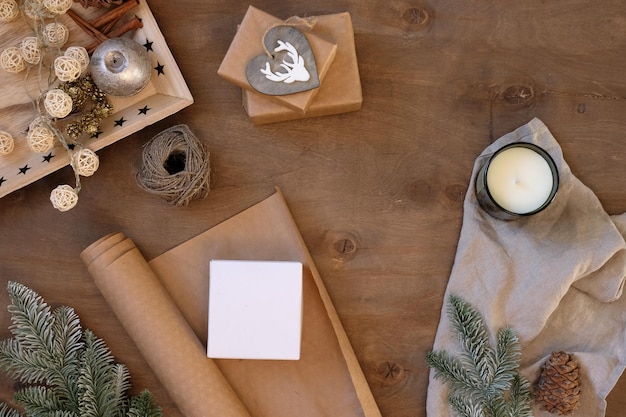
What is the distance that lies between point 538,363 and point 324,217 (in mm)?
371

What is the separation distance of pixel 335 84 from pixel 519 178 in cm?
28

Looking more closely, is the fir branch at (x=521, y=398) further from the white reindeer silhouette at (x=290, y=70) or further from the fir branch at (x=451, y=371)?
the white reindeer silhouette at (x=290, y=70)

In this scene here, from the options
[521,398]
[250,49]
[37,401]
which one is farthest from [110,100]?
[521,398]

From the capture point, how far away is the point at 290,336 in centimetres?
85

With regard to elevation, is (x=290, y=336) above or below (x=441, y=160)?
below

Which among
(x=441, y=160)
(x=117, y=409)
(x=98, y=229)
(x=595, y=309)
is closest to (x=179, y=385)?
(x=117, y=409)

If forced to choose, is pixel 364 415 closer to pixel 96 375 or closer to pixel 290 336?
pixel 290 336

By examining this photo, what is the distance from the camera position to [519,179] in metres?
0.84

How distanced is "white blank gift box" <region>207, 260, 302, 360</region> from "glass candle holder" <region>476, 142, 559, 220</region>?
0.96 feet

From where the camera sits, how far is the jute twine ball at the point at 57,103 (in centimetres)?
80

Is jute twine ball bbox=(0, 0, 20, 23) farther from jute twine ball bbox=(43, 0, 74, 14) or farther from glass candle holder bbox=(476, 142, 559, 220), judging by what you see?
glass candle holder bbox=(476, 142, 559, 220)

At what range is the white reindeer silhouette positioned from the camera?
32.5 inches

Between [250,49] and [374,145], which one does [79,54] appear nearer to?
[250,49]

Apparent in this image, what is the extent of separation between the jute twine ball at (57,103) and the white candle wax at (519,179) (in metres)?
0.57
